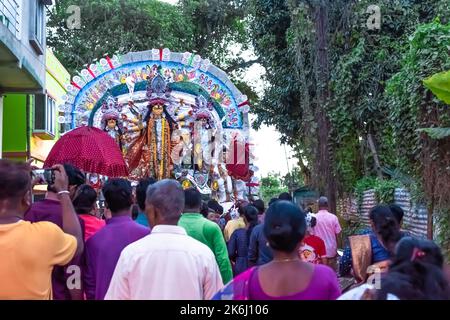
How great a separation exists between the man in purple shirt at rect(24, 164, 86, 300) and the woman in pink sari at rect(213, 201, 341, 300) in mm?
1587

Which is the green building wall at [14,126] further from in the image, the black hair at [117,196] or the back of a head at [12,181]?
the back of a head at [12,181]

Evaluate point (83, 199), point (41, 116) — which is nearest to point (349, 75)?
point (41, 116)

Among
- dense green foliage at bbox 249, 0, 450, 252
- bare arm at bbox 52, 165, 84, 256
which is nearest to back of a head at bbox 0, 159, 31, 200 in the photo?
bare arm at bbox 52, 165, 84, 256

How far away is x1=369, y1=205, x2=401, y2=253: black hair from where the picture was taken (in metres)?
5.06

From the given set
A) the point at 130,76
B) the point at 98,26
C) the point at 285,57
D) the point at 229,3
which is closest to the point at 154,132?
the point at 130,76

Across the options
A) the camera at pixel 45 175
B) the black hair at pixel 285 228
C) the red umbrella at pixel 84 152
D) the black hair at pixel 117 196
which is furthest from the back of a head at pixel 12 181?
the red umbrella at pixel 84 152

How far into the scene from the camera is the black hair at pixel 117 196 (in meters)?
4.70

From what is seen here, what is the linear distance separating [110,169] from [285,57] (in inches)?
503

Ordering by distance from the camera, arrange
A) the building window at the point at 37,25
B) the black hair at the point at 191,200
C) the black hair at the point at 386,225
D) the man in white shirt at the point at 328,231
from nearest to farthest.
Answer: the black hair at the point at 386,225, the black hair at the point at 191,200, the man in white shirt at the point at 328,231, the building window at the point at 37,25

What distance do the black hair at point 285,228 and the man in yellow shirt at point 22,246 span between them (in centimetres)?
132

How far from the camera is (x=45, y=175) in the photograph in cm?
466

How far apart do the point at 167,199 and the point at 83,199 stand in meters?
1.35

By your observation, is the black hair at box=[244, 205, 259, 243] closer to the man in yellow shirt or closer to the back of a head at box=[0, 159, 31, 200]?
the man in yellow shirt
